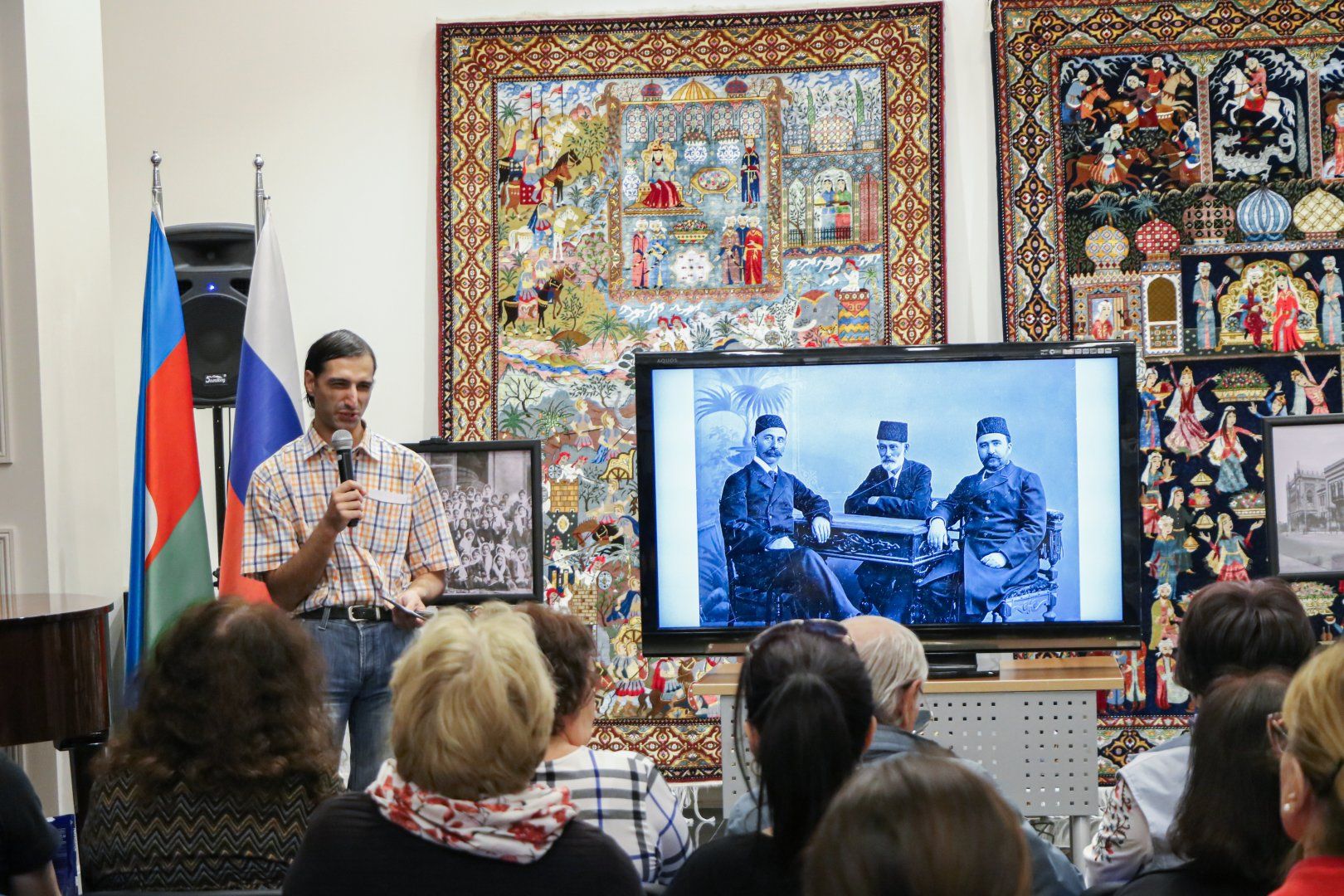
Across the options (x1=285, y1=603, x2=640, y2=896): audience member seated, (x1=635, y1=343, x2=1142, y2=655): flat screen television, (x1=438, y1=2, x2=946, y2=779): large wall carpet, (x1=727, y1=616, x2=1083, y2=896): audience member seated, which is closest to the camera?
(x1=285, y1=603, x2=640, y2=896): audience member seated

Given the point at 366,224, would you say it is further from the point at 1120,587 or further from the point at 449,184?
the point at 1120,587

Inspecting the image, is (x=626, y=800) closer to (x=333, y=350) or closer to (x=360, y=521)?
(x=360, y=521)

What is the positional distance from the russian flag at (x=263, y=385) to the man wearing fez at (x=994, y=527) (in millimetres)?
2162

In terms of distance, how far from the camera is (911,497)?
446 centimetres

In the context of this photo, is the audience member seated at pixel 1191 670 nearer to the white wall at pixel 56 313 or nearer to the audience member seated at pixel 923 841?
the audience member seated at pixel 923 841

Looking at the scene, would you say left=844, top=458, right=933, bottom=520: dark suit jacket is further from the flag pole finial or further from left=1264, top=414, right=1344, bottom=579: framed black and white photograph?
the flag pole finial

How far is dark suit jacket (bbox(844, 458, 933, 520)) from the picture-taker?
14.6 feet

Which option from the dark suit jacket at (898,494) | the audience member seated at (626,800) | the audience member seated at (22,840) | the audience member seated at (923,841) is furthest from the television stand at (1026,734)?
the audience member seated at (923,841)

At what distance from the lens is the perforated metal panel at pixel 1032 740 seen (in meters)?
4.02

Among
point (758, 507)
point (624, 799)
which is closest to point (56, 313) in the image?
point (758, 507)

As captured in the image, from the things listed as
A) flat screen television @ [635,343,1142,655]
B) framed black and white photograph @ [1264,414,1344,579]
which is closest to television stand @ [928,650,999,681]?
flat screen television @ [635,343,1142,655]

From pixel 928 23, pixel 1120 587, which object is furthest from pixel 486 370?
pixel 1120 587

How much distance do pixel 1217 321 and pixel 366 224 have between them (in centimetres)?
345

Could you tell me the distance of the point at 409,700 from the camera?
184cm
